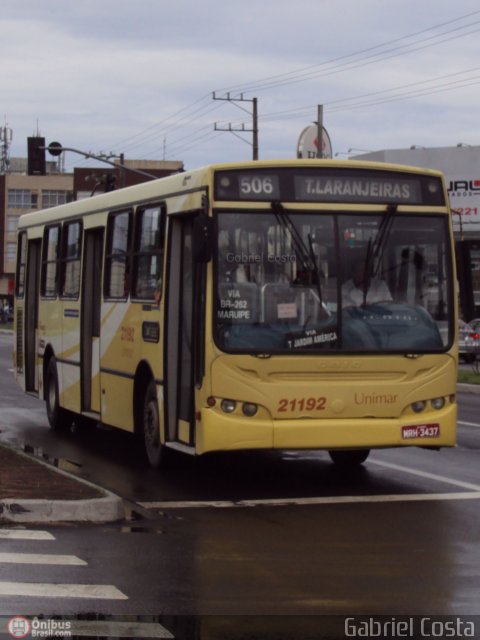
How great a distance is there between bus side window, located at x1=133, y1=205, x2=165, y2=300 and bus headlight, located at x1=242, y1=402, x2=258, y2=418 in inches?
83.9

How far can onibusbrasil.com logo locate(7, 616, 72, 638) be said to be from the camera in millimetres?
6883

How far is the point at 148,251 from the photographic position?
14469mm

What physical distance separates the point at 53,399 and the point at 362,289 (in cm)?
727

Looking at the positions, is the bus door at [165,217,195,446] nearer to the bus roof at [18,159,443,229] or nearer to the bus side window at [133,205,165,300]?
the bus side window at [133,205,165,300]

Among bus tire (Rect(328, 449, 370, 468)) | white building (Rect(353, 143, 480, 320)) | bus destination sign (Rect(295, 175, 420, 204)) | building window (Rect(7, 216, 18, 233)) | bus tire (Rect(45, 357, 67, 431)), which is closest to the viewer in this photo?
bus destination sign (Rect(295, 175, 420, 204))

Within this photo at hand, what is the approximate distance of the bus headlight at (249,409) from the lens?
12.4 metres

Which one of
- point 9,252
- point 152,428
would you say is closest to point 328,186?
point 152,428

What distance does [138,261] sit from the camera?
14812mm

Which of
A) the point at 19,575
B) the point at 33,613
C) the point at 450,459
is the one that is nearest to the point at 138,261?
the point at 450,459

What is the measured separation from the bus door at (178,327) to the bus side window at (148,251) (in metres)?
0.27

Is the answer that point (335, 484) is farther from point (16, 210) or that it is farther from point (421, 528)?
point (16, 210)

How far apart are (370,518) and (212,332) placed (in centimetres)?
228

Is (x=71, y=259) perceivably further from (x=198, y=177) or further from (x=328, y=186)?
(x=328, y=186)

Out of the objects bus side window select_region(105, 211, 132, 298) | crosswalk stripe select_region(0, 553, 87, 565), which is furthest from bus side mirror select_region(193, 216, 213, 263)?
Result: crosswalk stripe select_region(0, 553, 87, 565)
